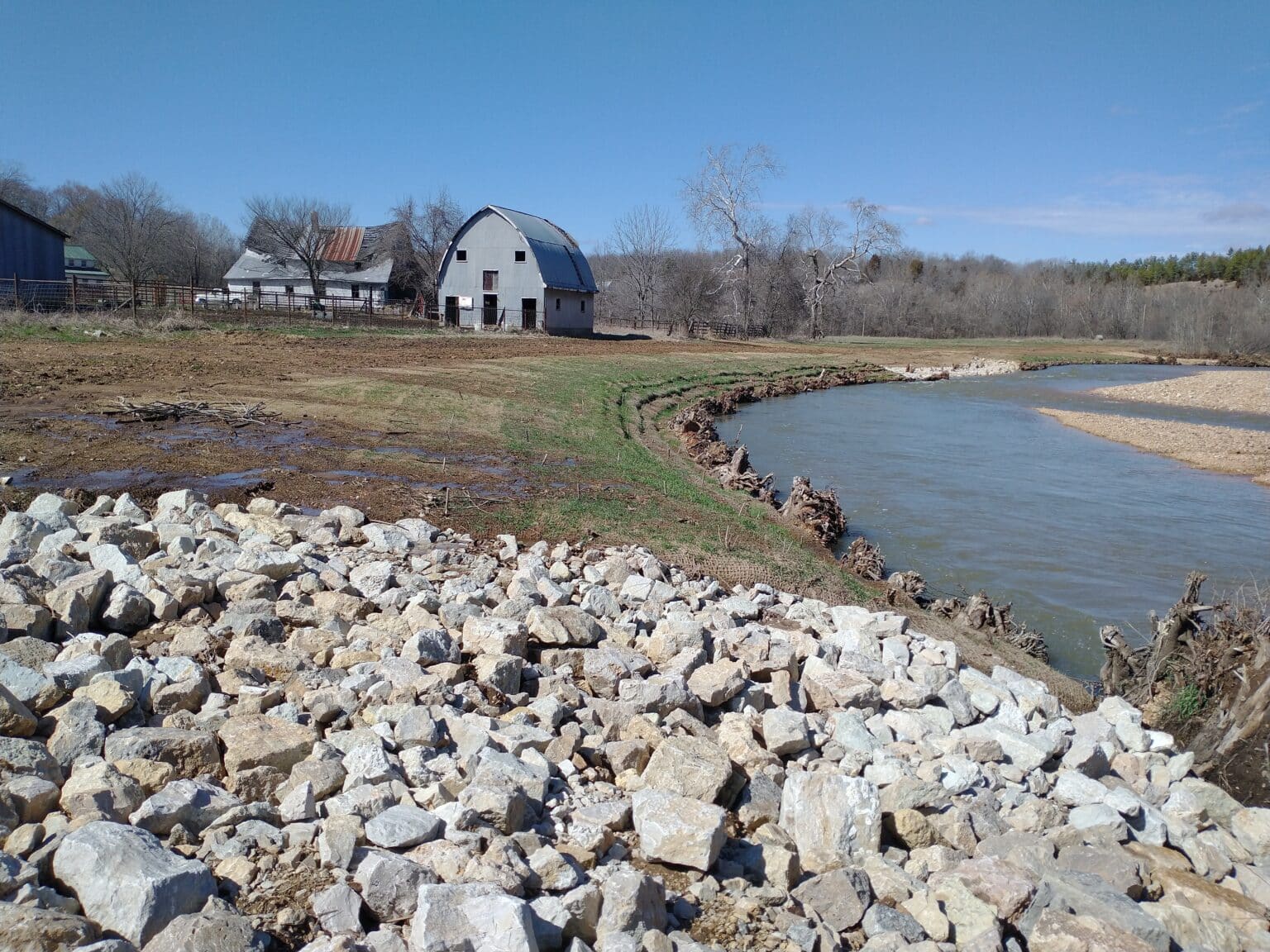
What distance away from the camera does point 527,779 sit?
169 inches

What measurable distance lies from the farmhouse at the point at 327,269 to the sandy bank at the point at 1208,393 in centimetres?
4184

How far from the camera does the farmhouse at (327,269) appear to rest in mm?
55500

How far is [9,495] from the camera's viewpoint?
8.37 metres

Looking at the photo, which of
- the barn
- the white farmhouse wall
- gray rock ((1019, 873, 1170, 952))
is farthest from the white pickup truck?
gray rock ((1019, 873, 1170, 952))

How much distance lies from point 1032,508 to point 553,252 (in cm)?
3692

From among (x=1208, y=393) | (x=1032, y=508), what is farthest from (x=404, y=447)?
(x=1208, y=393)

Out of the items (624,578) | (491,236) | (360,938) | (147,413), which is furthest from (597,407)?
(491,236)

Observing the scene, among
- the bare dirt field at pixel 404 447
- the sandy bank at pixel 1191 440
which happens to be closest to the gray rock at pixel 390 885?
the bare dirt field at pixel 404 447

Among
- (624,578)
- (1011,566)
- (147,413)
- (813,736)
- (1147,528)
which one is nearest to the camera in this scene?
(813,736)

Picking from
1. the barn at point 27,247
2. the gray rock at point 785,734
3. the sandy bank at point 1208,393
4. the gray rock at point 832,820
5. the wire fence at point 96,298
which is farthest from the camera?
the sandy bank at point 1208,393

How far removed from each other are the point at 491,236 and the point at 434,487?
38727 millimetres

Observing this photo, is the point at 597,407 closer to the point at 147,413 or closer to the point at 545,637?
the point at 147,413

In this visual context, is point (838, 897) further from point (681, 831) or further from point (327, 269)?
point (327, 269)

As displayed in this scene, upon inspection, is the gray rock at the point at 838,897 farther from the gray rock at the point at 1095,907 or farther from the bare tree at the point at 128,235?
the bare tree at the point at 128,235
